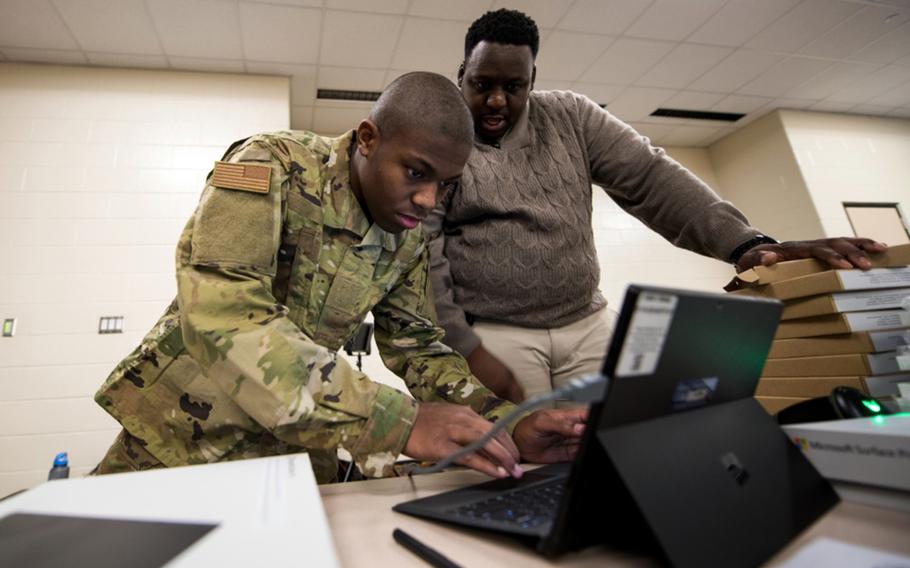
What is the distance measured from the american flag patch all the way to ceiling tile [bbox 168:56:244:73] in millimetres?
3192

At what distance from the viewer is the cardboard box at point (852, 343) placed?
89 cm

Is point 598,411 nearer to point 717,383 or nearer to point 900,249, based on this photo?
point 717,383

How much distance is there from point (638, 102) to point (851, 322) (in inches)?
166

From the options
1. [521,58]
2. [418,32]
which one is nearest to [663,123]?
[418,32]

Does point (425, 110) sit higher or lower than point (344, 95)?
lower

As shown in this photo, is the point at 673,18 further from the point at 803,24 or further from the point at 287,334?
the point at 287,334

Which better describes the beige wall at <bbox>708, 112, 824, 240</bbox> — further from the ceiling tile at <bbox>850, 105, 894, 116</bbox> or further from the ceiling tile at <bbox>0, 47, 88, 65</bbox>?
the ceiling tile at <bbox>0, 47, 88, 65</bbox>

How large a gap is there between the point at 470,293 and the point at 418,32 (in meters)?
2.73

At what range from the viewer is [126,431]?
0.91 meters

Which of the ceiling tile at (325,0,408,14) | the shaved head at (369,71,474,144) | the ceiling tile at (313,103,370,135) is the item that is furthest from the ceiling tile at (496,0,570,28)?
the shaved head at (369,71,474,144)

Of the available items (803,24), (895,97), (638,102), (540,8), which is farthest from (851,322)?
(895,97)

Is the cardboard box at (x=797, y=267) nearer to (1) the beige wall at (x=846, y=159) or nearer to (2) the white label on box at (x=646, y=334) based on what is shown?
(2) the white label on box at (x=646, y=334)

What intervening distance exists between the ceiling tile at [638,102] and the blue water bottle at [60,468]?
4977mm

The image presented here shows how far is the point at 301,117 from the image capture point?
4.30m
